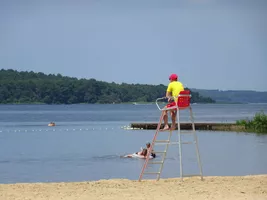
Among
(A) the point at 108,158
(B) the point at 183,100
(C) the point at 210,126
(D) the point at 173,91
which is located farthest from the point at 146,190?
(C) the point at 210,126

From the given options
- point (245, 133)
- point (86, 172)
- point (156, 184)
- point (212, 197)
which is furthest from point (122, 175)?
point (245, 133)

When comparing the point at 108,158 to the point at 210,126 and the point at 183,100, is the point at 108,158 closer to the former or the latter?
the point at 183,100

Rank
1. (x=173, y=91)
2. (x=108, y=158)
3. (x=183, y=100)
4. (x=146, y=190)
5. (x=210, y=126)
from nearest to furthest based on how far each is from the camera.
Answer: (x=146, y=190)
(x=183, y=100)
(x=173, y=91)
(x=108, y=158)
(x=210, y=126)

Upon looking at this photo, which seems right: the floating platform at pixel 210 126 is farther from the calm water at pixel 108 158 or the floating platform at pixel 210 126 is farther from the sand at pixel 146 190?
the sand at pixel 146 190

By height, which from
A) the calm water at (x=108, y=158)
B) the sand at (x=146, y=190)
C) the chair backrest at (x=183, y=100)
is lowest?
the calm water at (x=108, y=158)

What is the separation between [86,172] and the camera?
101 ft

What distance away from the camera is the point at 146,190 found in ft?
51.5

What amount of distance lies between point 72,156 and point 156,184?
25.5 m

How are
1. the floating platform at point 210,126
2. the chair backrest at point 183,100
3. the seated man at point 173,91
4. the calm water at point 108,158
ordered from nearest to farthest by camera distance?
the chair backrest at point 183,100, the seated man at point 173,91, the calm water at point 108,158, the floating platform at point 210,126

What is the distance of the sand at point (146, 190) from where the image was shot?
49.0ft

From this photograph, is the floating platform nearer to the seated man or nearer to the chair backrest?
the seated man

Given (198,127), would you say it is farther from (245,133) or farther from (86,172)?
(86,172)

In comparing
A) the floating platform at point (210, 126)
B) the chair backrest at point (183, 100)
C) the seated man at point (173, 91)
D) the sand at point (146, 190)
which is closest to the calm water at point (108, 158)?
the floating platform at point (210, 126)

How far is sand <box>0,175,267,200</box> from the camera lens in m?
14.9
